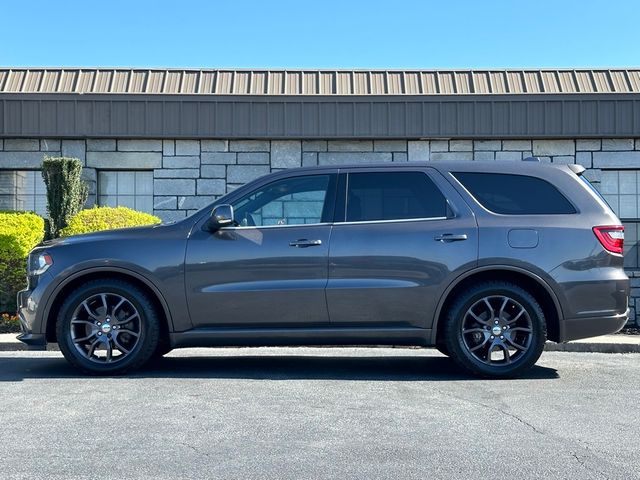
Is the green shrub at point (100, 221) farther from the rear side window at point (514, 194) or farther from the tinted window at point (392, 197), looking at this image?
the rear side window at point (514, 194)

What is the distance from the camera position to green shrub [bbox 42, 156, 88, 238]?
12.4m

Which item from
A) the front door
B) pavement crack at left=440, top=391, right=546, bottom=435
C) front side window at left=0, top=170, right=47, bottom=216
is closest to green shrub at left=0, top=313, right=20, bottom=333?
front side window at left=0, top=170, right=47, bottom=216

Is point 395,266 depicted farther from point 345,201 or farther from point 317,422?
point 317,422

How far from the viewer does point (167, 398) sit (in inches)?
232

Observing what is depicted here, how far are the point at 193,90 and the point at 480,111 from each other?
4753mm

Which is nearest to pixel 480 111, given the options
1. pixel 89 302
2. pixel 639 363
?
pixel 639 363

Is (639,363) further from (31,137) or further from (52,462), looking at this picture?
(31,137)

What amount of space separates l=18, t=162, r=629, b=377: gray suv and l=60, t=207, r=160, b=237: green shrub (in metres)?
4.60

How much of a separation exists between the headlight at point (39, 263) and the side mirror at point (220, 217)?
4.72 feet

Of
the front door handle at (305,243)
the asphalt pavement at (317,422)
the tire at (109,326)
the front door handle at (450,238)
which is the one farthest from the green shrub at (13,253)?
the front door handle at (450,238)

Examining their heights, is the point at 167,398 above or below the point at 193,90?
below

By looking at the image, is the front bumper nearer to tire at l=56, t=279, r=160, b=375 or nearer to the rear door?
tire at l=56, t=279, r=160, b=375

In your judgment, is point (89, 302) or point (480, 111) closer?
point (89, 302)

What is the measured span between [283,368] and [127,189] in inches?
280
